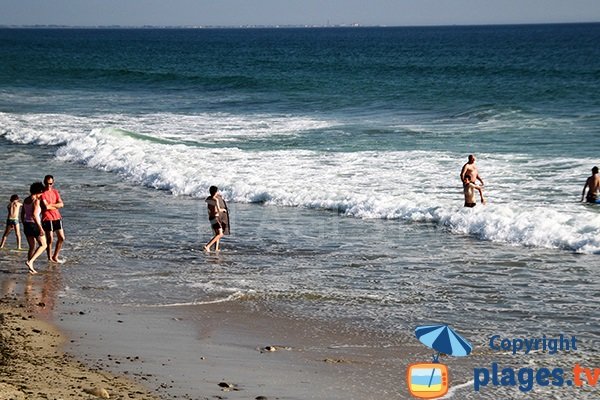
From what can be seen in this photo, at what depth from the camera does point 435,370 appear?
9820 mm

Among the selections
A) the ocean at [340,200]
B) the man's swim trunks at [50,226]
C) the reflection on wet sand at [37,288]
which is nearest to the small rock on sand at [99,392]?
the reflection on wet sand at [37,288]

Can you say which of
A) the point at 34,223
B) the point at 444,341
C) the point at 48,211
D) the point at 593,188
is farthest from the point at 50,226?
the point at 593,188

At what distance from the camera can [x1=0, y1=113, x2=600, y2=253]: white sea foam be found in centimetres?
1750

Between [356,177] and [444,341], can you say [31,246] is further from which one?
[356,177]

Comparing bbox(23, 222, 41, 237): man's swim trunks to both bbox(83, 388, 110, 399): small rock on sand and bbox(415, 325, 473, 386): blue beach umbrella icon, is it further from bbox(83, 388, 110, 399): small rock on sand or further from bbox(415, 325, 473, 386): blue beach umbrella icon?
bbox(415, 325, 473, 386): blue beach umbrella icon

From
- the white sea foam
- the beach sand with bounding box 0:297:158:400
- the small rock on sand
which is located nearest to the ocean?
the white sea foam

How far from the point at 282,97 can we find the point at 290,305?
33.5m

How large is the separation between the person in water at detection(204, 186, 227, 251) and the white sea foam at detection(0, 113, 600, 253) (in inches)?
151

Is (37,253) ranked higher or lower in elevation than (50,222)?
lower

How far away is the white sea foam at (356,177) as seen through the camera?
17500mm

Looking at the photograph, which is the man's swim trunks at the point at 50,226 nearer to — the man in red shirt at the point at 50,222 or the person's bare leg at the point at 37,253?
the man in red shirt at the point at 50,222

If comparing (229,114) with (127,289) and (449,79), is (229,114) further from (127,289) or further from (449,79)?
(127,289)

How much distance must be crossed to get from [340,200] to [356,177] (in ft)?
8.93

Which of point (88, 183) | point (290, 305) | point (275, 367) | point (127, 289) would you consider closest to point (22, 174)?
point (88, 183)
